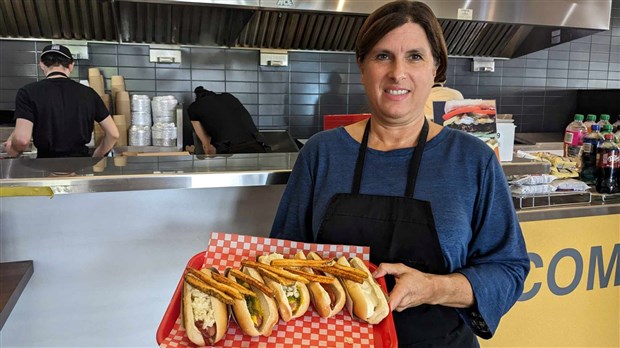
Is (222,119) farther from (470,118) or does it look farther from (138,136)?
(470,118)

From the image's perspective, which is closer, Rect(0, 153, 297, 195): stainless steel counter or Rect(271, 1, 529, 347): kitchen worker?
Rect(271, 1, 529, 347): kitchen worker

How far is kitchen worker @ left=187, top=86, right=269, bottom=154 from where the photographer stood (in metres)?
4.05

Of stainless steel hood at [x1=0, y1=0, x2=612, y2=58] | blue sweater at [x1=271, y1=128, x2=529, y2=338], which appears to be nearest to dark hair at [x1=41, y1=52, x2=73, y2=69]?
stainless steel hood at [x1=0, y1=0, x2=612, y2=58]

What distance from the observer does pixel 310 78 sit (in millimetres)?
4984

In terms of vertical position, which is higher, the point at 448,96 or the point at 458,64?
the point at 458,64

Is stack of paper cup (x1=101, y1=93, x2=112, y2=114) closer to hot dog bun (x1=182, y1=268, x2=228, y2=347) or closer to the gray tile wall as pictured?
the gray tile wall

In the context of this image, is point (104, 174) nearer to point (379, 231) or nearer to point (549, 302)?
point (379, 231)

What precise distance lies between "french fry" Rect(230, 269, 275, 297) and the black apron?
0.99 feet

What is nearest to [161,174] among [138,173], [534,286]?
[138,173]

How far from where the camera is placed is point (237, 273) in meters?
1.13

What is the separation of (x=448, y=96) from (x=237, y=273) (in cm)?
209

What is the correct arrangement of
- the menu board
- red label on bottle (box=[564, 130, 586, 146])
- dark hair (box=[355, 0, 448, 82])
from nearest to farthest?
dark hair (box=[355, 0, 448, 82]) < the menu board < red label on bottle (box=[564, 130, 586, 146])

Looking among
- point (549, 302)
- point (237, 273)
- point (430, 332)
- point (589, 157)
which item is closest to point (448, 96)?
point (589, 157)

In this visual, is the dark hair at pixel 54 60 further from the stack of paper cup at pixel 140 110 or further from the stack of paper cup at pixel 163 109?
the stack of paper cup at pixel 163 109
